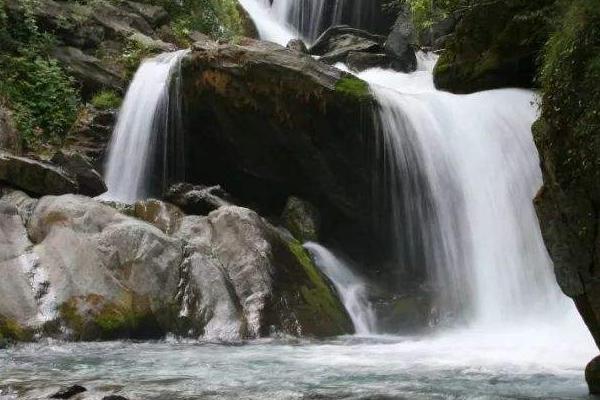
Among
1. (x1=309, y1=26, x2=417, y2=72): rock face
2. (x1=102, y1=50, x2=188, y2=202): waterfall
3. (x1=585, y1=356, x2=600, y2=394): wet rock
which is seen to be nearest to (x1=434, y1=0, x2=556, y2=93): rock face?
(x1=309, y1=26, x2=417, y2=72): rock face

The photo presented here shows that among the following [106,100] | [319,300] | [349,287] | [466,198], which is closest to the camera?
[319,300]

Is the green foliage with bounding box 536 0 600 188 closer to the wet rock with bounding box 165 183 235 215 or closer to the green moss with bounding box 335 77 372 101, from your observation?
the green moss with bounding box 335 77 372 101

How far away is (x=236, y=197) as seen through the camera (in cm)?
1445

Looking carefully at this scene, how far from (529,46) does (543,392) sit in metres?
10.6

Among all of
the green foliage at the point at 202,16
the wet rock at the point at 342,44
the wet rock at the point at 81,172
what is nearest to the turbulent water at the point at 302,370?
the wet rock at the point at 81,172

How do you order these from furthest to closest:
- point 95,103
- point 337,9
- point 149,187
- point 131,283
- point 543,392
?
point 337,9 → point 95,103 → point 149,187 → point 131,283 → point 543,392

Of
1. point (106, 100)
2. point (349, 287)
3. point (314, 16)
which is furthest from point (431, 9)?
point (314, 16)

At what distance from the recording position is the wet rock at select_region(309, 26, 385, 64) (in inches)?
869

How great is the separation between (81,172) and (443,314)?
23.1 ft

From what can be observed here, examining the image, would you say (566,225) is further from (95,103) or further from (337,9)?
(337,9)

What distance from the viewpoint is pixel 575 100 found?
5461 mm

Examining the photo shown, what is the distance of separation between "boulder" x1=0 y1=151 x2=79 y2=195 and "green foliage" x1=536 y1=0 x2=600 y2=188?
805 centimetres

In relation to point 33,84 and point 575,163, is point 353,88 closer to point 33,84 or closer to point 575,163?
point 33,84

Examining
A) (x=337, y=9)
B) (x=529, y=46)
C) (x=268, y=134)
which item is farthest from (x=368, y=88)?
(x=337, y=9)
